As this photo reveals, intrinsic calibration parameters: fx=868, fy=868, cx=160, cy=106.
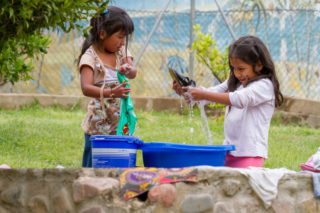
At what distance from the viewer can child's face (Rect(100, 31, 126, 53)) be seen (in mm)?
5773

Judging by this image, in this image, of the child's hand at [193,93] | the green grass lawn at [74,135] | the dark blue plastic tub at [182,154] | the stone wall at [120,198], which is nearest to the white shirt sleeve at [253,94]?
the child's hand at [193,93]

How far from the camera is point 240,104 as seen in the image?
531cm

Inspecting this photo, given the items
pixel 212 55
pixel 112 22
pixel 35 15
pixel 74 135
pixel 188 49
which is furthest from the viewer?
pixel 188 49

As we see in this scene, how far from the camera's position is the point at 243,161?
17.6 feet

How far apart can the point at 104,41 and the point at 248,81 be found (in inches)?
40.3

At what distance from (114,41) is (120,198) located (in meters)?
1.56

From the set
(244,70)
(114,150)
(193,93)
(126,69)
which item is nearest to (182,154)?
(114,150)

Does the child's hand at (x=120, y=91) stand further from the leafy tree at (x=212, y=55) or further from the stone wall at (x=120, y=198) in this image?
the leafy tree at (x=212, y=55)

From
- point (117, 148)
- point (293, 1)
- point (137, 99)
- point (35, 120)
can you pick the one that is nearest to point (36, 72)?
point (137, 99)

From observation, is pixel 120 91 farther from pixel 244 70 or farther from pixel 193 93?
pixel 244 70

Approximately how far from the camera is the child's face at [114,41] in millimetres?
5773

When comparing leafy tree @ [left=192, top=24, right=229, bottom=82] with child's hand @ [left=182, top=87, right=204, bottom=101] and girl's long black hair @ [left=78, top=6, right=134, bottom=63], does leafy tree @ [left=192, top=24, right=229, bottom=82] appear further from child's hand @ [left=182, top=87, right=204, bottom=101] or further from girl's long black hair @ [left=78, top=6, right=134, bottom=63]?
child's hand @ [left=182, top=87, right=204, bottom=101]

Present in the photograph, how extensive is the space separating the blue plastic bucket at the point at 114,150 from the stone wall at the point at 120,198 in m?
0.28

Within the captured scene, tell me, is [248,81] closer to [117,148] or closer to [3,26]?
[117,148]
